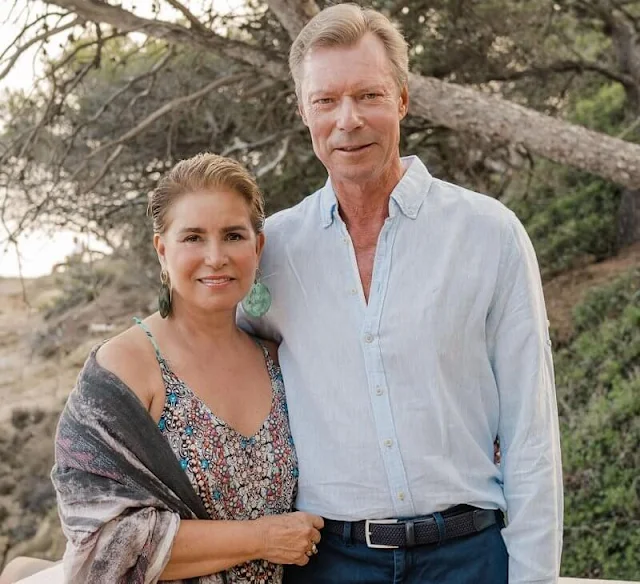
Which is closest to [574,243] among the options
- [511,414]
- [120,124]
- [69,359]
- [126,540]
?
[120,124]

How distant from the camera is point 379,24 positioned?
2189mm

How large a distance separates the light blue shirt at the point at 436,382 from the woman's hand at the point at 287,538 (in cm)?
8

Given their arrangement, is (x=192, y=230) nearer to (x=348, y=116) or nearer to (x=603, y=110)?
(x=348, y=116)

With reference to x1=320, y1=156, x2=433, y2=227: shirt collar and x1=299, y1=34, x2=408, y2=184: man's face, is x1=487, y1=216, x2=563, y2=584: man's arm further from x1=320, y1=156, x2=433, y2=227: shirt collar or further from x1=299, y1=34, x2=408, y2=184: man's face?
x1=299, y1=34, x2=408, y2=184: man's face

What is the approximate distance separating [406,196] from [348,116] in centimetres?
26

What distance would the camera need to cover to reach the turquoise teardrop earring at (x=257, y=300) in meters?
2.32

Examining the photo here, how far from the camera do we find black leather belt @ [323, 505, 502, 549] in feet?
6.77

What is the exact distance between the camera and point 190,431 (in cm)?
207

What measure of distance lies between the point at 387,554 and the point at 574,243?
6.64 meters

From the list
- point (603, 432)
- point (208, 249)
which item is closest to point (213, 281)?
point (208, 249)

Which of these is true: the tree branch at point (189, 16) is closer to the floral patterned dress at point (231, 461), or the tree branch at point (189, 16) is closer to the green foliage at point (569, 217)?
the floral patterned dress at point (231, 461)

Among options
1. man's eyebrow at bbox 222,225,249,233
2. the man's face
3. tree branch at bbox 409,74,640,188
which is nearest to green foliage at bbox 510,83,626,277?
tree branch at bbox 409,74,640,188

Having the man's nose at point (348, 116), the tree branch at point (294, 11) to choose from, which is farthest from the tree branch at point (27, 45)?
the man's nose at point (348, 116)

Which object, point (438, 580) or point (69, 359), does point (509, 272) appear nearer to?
point (438, 580)
